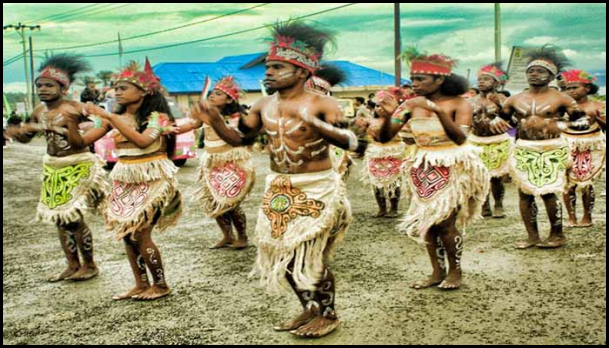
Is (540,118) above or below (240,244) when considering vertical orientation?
above

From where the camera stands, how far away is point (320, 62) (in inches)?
168

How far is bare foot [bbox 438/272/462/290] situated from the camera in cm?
502

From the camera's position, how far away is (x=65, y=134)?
5.41 metres

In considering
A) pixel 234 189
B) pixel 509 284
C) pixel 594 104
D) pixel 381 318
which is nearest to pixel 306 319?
pixel 381 318

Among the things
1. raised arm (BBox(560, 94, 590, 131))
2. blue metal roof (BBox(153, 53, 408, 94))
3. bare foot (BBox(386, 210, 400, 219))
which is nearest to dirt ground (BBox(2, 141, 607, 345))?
bare foot (BBox(386, 210, 400, 219))

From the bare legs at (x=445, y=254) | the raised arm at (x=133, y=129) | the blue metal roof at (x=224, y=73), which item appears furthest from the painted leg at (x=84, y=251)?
the blue metal roof at (x=224, y=73)

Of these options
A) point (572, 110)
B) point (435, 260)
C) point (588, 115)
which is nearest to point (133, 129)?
point (435, 260)

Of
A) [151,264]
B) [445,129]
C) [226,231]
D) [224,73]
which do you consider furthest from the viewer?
[224,73]

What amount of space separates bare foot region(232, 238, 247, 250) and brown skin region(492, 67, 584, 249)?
9.09 feet

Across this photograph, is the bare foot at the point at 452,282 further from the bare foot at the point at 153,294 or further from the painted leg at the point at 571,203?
the painted leg at the point at 571,203

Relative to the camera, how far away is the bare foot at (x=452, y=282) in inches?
198

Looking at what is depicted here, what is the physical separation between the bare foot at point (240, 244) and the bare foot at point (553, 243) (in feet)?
9.67

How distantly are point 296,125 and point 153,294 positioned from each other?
1.97 m

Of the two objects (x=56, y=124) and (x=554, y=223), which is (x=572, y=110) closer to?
(x=554, y=223)
